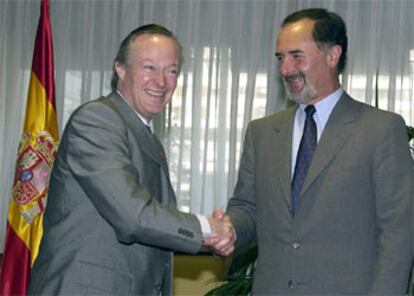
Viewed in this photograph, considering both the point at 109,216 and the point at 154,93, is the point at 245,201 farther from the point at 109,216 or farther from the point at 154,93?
the point at 109,216

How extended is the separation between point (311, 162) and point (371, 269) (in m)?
0.40

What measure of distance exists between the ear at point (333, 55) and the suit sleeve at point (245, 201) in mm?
399

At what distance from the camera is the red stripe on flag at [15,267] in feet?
15.1

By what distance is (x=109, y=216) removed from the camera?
2.25 m

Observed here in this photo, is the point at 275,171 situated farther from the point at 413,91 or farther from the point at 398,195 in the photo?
the point at 413,91

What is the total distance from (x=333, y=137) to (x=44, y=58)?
270 cm

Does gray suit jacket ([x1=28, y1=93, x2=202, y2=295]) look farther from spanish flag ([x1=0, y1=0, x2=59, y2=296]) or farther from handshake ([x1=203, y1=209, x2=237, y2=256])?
spanish flag ([x1=0, y1=0, x2=59, y2=296])

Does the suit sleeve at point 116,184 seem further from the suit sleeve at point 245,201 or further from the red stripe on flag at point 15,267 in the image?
the red stripe on flag at point 15,267

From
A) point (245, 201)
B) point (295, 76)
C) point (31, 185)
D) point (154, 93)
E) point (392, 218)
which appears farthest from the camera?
point (31, 185)

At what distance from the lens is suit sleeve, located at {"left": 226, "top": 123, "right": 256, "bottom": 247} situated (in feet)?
9.23

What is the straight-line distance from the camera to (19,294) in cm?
460

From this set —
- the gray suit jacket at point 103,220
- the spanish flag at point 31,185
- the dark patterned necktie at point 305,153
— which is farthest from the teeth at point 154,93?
the spanish flag at point 31,185

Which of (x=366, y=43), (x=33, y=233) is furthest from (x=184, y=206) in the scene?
(x=366, y=43)

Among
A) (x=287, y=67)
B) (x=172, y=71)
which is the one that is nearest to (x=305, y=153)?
(x=287, y=67)
